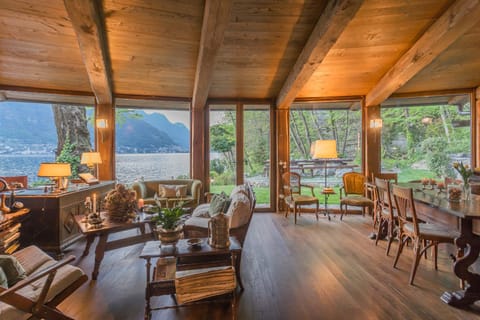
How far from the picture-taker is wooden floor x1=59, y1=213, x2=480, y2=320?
2.23 metres

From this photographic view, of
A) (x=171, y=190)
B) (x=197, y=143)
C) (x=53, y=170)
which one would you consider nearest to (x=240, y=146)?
(x=197, y=143)

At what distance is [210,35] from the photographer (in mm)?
3600

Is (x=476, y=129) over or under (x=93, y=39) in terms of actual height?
under

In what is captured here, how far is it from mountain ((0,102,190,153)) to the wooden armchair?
3965 millimetres

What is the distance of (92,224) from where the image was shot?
310cm

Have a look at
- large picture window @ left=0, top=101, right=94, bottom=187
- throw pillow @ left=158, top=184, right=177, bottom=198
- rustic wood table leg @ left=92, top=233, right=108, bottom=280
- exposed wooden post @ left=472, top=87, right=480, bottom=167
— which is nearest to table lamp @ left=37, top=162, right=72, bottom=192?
rustic wood table leg @ left=92, top=233, right=108, bottom=280

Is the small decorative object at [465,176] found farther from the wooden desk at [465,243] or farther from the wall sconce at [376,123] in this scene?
the wall sconce at [376,123]

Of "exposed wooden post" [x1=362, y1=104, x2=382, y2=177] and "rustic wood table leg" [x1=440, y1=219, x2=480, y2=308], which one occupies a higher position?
"exposed wooden post" [x1=362, y1=104, x2=382, y2=177]

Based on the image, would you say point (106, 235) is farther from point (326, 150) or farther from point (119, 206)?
point (326, 150)

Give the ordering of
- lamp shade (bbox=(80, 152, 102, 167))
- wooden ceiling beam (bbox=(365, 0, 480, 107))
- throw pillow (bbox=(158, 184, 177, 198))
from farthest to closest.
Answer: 1. throw pillow (bbox=(158, 184, 177, 198))
2. lamp shade (bbox=(80, 152, 102, 167))
3. wooden ceiling beam (bbox=(365, 0, 480, 107))

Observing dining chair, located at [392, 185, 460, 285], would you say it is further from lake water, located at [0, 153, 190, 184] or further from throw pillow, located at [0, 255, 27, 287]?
lake water, located at [0, 153, 190, 184]

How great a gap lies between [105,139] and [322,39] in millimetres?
4522

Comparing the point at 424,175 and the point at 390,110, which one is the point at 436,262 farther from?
the point at 390,110

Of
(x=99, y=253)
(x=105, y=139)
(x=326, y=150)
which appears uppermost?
(x=105, y=139)
